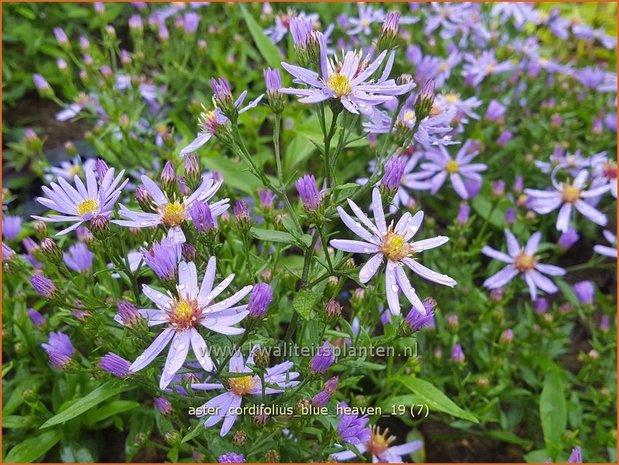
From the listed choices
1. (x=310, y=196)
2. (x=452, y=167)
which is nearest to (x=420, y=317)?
(x=310, y=196)

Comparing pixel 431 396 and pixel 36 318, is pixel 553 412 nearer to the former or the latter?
pixel 431 396

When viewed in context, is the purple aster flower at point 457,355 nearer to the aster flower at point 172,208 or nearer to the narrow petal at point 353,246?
the narrow petal at point 353,246

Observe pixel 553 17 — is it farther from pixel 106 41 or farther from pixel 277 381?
pixel 277 381

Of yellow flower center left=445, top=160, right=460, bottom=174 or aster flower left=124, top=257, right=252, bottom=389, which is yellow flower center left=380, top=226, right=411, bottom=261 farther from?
yellow flower center left=445, top=160, right=460, bottom=174

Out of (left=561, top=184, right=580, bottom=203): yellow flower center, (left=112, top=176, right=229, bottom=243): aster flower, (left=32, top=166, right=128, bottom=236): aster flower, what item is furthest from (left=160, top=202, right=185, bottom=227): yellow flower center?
(left=561, top=184, right=580, bottom=203): yellow flower center

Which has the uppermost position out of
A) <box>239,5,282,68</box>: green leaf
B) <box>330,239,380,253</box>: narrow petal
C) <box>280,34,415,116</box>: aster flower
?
<box>239,5,282,68</box>: green leaf

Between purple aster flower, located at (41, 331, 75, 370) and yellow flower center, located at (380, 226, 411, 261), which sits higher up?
yellow flower center, located at (380, 226, 411, 261)

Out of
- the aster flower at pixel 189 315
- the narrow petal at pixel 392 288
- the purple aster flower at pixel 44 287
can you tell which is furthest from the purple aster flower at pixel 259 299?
the purple aster flower at pixel 44 287
